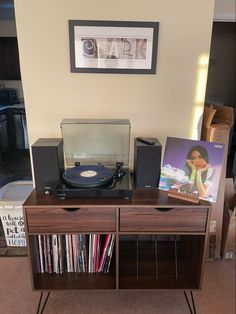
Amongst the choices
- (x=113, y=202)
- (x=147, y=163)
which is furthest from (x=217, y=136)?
(x=113, y=202)

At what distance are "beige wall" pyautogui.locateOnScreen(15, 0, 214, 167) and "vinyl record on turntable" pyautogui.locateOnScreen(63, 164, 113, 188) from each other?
1.03 feet

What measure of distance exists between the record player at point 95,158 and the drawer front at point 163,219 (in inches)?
4.1

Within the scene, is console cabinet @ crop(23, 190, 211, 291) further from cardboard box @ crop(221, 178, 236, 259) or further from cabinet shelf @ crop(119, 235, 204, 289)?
cardboard box @ crop(221, 178, 236, 259)

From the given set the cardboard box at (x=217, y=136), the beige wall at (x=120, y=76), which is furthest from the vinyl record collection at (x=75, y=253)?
the cardboard box at (x=217, y=136)

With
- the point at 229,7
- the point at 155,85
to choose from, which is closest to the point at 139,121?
the point at 155,85

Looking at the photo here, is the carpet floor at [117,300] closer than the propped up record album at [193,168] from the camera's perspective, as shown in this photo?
No

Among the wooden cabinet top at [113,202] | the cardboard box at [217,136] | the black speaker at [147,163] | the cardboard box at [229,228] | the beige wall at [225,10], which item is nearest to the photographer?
the wooden cabinet top at [113,202]

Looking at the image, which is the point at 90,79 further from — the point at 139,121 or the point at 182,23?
the point at 182,23

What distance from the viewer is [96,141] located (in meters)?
1.54

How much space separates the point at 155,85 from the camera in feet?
4.74

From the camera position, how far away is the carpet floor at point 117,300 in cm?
141

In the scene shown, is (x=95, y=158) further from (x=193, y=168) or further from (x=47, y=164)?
(x=193, y=168)

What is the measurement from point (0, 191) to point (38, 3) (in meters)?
1.35

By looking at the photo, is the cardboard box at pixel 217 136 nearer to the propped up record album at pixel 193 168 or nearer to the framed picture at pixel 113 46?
the propped up record album at pixel 193 168
